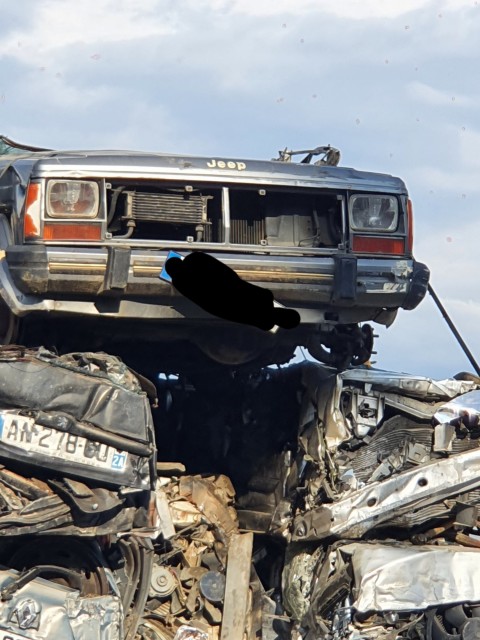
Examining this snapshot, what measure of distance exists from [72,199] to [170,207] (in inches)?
21.0

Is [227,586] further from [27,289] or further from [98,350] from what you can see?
[27,289]

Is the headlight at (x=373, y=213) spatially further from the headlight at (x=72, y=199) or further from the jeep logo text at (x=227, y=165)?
the headlight at (x=72, y=199)

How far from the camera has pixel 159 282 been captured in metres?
7.21

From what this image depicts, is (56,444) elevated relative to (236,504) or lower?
elevated

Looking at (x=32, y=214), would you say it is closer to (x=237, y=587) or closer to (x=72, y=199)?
(x=72, y=199)

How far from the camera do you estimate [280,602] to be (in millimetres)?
8273

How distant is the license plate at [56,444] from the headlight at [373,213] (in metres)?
1.91

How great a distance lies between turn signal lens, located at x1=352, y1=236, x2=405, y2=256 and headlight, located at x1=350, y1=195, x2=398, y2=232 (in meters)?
0.06

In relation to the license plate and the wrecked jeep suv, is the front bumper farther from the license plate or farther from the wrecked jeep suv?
the license plate

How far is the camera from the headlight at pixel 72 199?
717 centimetres

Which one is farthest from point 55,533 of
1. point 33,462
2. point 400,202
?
point 400,202

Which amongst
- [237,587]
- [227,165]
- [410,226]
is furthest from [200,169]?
[237,587]

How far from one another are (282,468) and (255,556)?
59 cm

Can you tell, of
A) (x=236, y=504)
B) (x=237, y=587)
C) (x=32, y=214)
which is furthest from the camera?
(x=236, y=504)
